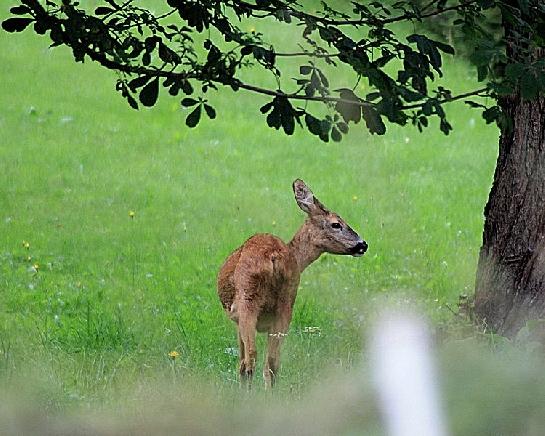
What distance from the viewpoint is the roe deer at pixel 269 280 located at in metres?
5.73

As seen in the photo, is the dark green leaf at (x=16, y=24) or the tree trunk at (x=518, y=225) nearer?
the dark green leaf at (x=16, y=24)

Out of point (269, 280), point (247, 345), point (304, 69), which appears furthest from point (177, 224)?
point (304, 69)

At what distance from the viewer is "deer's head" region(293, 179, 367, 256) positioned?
6.23 metres

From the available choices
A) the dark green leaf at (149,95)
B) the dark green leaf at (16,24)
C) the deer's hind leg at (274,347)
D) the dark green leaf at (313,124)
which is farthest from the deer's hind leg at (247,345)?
the dark green leaf at (16,24)

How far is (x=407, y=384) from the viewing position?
15.4 feet

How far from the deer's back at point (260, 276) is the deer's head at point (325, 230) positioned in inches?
10.5

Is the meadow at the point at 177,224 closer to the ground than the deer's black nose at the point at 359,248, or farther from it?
closer to the ground

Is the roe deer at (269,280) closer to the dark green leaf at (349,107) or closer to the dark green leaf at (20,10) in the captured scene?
the dark green leaf at (349,107)

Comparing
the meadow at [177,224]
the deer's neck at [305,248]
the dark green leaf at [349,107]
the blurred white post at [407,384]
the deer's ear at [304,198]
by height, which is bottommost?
the meadow at [177,224]

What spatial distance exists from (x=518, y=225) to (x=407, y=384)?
2387mm

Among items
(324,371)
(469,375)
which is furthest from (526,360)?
(324,371)

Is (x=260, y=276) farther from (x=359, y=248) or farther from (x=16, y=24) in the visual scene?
(x=16, y=24)

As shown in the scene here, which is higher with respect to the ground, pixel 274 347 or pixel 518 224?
pixel 518 224

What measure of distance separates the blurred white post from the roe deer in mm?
501
